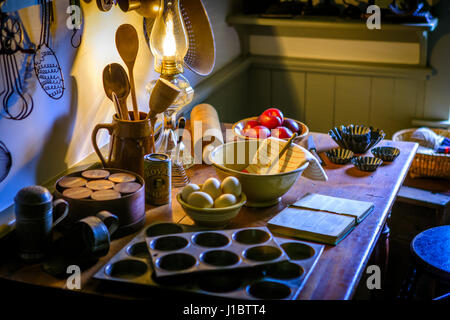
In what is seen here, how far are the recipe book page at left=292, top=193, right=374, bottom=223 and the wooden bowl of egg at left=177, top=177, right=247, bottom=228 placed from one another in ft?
0.65

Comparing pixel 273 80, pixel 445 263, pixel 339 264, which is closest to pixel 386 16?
pixel 273 80

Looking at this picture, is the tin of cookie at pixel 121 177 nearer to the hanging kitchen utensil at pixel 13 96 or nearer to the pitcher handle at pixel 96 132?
the pitcher handle at pixel 96 132

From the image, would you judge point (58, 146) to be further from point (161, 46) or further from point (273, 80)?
point (273, 80)

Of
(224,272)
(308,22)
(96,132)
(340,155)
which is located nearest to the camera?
(224,272)

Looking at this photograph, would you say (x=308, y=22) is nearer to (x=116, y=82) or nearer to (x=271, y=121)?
(x=271, y=121)

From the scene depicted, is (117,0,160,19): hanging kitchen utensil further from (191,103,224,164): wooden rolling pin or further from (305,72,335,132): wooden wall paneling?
(305,72,335,132): wooden wall paneling

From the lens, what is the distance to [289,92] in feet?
9.74

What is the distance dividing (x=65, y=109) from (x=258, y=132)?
0.58 meters

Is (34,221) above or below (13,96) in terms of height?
below

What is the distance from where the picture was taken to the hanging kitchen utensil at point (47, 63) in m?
1.30

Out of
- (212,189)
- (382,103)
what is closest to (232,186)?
(212,189)

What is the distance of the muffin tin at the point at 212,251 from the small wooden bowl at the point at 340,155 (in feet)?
1.92

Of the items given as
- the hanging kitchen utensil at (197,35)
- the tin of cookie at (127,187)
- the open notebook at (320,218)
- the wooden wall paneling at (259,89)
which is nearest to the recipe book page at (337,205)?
the open notebook at (320,218)

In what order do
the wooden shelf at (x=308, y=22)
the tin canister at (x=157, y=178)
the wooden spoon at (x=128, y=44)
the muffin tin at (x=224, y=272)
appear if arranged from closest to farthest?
the muffin tin at (x=224, y=272) → the tin canister at (x=157, y=178) → the wooden spoon at (x=128, y=44) → the wooden shelf at (x=308, y=22)
